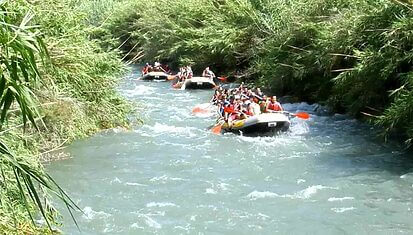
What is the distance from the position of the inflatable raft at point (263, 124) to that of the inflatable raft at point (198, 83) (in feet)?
26.9

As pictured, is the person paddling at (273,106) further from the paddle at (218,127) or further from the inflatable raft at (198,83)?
the inflatable raft at (198,83)

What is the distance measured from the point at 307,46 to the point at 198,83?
6040 mm

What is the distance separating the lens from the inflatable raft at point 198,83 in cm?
2267

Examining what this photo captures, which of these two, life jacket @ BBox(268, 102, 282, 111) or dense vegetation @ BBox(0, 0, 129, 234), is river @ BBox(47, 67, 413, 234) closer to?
life jacket @ BBox(268, 102, 282, 111)

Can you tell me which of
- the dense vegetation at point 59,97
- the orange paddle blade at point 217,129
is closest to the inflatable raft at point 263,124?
the orange paddle blade at point 217,129

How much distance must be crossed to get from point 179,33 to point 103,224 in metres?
19.4

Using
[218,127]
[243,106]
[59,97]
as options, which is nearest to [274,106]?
[243,106]

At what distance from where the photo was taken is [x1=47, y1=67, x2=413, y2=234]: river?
8750mm

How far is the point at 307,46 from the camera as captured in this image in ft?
58.1

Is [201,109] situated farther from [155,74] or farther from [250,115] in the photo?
[155,74]

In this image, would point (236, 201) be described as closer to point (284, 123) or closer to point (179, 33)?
point (284, 123)

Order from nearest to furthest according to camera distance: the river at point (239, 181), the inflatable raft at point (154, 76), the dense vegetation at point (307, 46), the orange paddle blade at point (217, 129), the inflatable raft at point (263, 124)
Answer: the river at point (239, 181)
the dense vegetation at point (307, 46)
the inflatable raft at point (263, 124)
the orange paddle blade at point (217, 129)
the inflatable raft at point (154, 76)

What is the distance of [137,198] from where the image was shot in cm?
996

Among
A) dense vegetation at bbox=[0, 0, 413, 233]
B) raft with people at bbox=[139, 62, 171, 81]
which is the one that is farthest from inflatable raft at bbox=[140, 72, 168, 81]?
dense vegetation at bbox=[0, 0, 413, 233]
